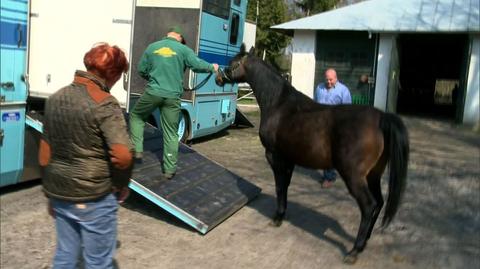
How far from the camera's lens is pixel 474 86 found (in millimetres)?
16219

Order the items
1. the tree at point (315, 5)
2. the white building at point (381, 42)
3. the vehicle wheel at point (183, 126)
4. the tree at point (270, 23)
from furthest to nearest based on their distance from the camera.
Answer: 1. the tree at point (315, 5)
2. the tree at point (270, 23)
3. the white building at point (381, 42)
4. the vehicle wheel at point (183, 126)

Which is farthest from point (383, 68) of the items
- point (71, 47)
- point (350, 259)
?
point (350, 259)

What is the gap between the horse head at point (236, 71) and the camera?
596cm

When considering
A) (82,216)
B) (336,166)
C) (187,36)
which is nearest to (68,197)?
(82,216)

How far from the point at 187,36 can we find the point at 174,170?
4294 mm

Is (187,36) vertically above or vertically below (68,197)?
above

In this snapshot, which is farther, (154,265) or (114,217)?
(154,265)

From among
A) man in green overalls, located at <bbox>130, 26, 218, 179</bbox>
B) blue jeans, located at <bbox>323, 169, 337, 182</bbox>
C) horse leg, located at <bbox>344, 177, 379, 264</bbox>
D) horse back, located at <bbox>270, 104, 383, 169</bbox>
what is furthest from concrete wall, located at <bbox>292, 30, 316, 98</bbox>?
horse leg, located at <bbox>344, 177, 379, 264</bbox>

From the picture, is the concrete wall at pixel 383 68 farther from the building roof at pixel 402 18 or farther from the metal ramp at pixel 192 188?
the metal ramp at pixel 192 188

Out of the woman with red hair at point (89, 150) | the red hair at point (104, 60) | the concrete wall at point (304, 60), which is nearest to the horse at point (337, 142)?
the woman with red hair at point (89, 150)

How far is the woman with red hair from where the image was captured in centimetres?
286

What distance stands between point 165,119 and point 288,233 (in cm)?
196

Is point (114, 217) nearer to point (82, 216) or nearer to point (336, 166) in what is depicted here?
point (82, 216)

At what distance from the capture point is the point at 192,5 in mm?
9594
